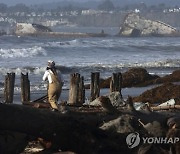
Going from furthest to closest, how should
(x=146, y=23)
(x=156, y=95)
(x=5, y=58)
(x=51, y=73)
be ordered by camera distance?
(x=146, y=23), (x=5, y=58), (x=156, y=95), (x=51, y=73)

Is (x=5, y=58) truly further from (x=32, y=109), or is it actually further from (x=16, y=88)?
(x=32, y=109)

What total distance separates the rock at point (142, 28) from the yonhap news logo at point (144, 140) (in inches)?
5306

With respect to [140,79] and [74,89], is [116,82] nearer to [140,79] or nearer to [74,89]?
[74,89]

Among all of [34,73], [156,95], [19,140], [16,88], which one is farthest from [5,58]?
[19,140]

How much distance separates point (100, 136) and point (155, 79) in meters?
18.6

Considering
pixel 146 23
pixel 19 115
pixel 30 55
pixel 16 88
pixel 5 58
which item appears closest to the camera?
pixel 19 115

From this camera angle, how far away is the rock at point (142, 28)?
150m

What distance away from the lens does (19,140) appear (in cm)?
1148

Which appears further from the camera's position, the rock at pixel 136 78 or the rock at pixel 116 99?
the rock at pixel 136 78

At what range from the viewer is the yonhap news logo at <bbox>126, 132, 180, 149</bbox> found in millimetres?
11477

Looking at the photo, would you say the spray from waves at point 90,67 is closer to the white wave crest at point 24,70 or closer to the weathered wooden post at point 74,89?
the white wave crest at point 24,70

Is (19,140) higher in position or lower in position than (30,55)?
higher

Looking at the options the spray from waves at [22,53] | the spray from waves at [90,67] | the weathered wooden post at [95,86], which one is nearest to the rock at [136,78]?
the weathered wooden post at [95,86]

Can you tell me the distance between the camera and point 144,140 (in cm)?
1154
